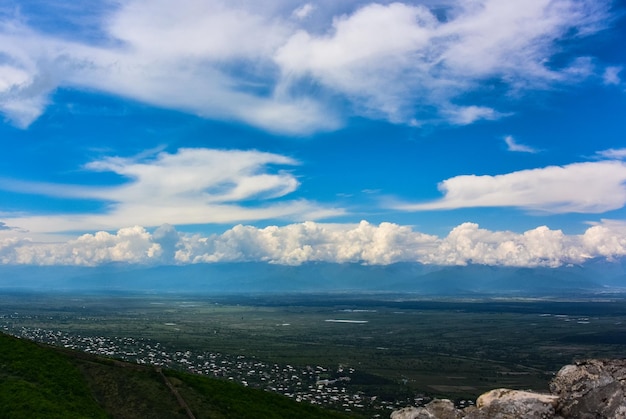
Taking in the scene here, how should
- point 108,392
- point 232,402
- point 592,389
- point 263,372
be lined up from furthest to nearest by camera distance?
point 263,372
point 232,402
point 108,392
point 592,389

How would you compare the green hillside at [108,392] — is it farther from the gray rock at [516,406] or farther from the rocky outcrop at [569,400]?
the gray rock at [516,406]

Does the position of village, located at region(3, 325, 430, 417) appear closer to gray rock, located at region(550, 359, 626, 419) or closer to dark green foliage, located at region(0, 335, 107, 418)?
dark green foliage, located at region(0, 335, 107, 418)

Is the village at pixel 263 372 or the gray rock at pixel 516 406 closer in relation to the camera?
the gray rock at pixel 516 406

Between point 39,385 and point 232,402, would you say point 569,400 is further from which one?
point 39,385

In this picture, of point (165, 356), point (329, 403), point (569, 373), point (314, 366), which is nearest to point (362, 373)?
point (314, 366)

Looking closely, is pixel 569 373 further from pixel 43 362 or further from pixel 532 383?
pixel 532 383

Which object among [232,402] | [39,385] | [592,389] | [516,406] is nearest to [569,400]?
[592,389]

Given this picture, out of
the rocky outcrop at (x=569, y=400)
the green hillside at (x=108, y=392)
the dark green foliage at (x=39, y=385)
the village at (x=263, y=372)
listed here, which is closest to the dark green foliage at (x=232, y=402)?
the green hillside at (x=108, y=392)
